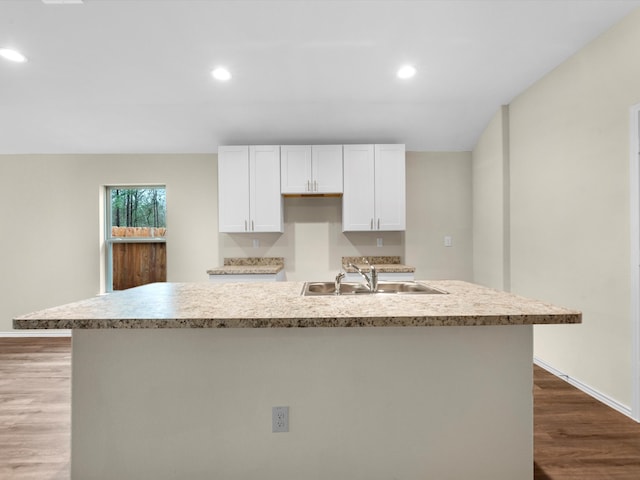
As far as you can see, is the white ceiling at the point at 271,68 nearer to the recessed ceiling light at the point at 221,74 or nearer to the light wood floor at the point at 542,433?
the recessed ceiling light at the point at 221,74

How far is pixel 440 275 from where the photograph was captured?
443 cm

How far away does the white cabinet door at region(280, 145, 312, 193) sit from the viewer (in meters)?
3.91

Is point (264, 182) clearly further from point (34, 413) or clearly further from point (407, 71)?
point (34, 413)

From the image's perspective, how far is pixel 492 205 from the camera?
389cm

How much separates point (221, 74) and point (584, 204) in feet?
10.3

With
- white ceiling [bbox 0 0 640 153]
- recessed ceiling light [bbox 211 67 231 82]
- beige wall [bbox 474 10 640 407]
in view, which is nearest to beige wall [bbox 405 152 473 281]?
white ceiling [bbox 0 0 640 153]

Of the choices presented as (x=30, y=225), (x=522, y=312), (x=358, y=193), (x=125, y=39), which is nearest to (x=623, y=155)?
(x=522, y=312)

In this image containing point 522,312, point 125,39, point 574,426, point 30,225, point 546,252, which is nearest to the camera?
point 522,312

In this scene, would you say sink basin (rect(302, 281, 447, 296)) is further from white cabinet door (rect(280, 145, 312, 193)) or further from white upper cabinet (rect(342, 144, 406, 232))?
white cabinet door (rect(280, 145, 312, 193))

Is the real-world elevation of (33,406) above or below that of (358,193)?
below

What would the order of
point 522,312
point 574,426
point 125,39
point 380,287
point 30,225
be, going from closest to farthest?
point 522,312 → point 574,426 → point 380,287 → point 125,39 → point 30,225

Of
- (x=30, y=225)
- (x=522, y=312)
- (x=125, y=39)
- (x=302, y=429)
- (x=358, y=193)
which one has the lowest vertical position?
(x=302, y=429)

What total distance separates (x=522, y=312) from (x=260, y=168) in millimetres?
3148

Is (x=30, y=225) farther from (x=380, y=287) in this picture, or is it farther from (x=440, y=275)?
(x=440, y=275)
